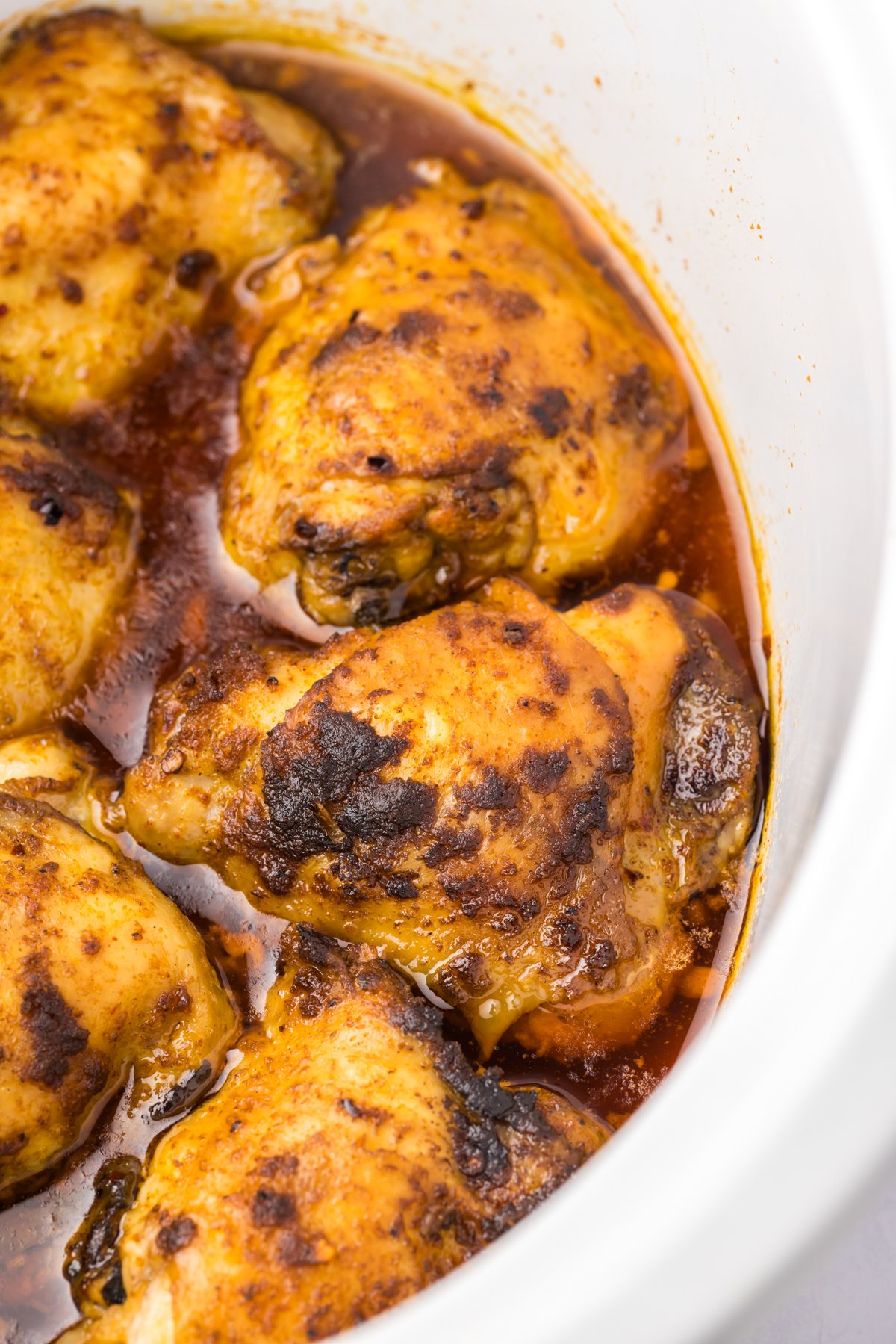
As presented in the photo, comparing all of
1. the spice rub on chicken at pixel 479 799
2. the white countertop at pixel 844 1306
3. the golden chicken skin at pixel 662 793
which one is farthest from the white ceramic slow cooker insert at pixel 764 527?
the white countertop at pixel 844 1306

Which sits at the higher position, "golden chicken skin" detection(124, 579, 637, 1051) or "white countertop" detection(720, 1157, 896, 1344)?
"golden chicken skin" detection(124, 579, 637, 1051)

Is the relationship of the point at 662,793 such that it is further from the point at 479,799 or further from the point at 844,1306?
the point at 844,1306

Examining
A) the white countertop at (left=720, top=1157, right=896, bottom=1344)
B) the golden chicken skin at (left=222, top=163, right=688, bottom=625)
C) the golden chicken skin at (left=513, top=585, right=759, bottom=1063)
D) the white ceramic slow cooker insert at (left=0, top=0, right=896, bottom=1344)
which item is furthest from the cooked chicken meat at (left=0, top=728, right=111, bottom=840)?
the white countertop at (left=720, top=1157, right=896, bottom=1344)

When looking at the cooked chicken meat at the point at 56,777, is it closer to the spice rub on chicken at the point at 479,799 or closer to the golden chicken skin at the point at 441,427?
the spice rub on chicken at the point at 479,799

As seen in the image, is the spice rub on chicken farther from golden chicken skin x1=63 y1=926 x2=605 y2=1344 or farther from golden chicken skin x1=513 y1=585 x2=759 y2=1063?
golden chicken skin x1=63 y1=926 x2=605 y2=1344

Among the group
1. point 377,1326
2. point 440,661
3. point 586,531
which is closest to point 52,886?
point 440,661

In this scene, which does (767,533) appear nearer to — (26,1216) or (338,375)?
(338,375)

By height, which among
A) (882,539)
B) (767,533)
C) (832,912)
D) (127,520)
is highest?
(882,539)
